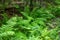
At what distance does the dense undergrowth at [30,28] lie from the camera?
6.98 metres

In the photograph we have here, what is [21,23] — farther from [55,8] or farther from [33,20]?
[55,8]

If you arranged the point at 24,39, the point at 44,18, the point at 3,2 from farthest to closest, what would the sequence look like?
the point at 3,2, the point at 44,18, the point at 24,39

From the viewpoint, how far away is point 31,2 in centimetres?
1142

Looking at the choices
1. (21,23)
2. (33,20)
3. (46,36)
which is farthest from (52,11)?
(46,36)

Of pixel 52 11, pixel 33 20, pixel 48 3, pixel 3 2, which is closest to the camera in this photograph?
pixel 33 20

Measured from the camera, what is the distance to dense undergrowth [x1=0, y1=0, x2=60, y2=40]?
698 centimetres

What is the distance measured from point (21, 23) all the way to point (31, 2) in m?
3.51

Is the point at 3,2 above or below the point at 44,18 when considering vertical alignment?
above

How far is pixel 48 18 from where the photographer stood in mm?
10297

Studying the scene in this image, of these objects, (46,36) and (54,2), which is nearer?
(46,36)

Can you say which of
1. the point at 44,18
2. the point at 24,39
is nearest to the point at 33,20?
the point at 44,18

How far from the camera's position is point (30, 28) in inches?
314

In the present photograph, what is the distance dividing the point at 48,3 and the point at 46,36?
607 centimetres

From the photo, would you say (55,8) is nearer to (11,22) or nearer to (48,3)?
(48,3)
